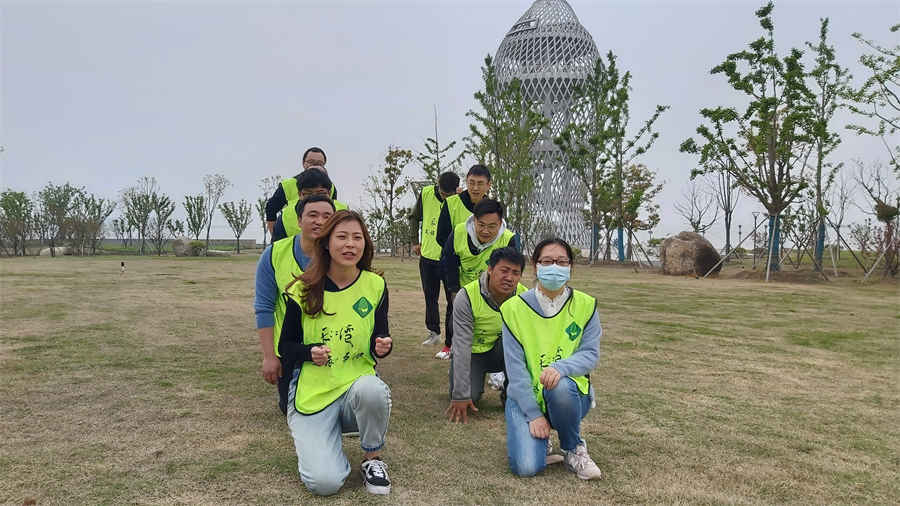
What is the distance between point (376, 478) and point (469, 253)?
94.2 inches

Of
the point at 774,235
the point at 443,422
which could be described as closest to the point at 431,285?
the point at 443,422

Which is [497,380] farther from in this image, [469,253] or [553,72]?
[553,72]

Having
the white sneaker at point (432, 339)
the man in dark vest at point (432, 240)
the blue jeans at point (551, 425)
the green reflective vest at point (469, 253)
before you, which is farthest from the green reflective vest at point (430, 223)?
the blue jeans at point (551, 425)

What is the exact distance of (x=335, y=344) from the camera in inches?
112

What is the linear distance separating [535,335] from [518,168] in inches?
867

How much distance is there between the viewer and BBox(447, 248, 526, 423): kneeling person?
361cm

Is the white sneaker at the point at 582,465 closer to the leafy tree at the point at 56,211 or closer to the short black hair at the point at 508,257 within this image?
the short black hair at the point at 508,257

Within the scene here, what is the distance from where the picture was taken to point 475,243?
466cm

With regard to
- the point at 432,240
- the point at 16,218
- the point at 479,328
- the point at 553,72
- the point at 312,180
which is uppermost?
the point at 553,72

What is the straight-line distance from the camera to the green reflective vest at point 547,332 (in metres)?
3.00

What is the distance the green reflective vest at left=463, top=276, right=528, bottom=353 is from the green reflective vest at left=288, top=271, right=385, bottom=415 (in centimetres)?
107

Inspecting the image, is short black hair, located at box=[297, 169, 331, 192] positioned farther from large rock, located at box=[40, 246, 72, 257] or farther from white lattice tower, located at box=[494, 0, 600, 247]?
large rock, located at box=[40, 246, 72, 257]

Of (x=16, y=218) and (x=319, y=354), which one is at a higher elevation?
(x=16, y=218)

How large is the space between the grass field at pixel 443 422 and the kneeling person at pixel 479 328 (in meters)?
0.19
